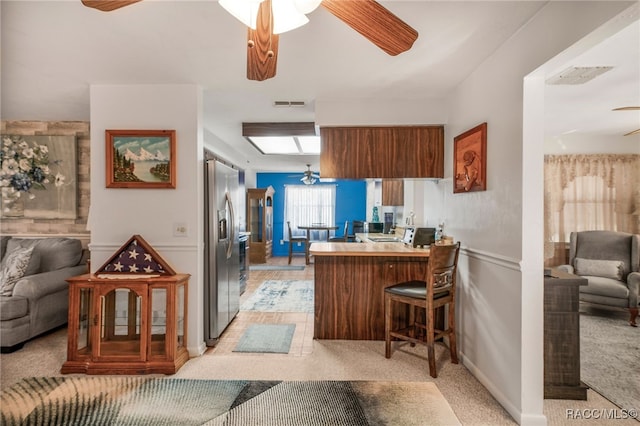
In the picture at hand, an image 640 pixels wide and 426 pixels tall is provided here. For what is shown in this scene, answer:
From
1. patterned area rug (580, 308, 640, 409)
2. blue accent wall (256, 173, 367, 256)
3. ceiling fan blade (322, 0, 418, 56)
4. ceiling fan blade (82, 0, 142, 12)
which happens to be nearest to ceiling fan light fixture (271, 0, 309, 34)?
ceiling fan blade (322, 0, 418, 56)

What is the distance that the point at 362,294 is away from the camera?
10.9 feet

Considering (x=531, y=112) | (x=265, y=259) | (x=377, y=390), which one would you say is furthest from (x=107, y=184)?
(x=265, y=259)

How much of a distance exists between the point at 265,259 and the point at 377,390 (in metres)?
5.77

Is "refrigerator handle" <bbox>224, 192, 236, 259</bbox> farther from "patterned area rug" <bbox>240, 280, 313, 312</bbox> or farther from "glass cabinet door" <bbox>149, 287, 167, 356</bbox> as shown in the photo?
"patterned area rug" <bbox>240, 280, 313, 312</bbox>

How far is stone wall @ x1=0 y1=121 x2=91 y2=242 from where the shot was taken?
13.1 ft

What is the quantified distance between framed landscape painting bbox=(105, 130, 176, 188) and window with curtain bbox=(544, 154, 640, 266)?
4.91 m

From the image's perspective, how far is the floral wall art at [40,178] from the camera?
13.0 ft

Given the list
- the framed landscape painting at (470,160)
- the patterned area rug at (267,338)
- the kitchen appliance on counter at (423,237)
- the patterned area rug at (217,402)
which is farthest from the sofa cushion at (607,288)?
the patterned area rug at (267,338)

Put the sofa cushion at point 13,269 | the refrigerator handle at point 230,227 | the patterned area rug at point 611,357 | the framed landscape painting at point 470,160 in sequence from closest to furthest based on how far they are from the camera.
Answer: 1. the patterned area rug at point 611,357
2. the framed landscape painting at point 470,160
3. the sofa cushion at point 13,269
4. the refrigerator handle at point 230,227

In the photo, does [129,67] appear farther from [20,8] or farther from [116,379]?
[116,379]

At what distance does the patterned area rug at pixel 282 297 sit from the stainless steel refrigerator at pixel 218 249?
0.73 meters

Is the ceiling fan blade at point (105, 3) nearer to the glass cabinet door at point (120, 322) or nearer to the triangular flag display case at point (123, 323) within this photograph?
the triangular flag display case at point (123, 323)

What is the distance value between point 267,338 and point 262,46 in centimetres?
273

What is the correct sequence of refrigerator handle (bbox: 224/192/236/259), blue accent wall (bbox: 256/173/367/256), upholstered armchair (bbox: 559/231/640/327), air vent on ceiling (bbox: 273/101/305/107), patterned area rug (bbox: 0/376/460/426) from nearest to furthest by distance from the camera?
patterned area rug (bbox: 0/376/460/426)
air vent on ceiling (bbox: 273/101/305/107)
refrigerator handle (bbox: 224/192/236/259)
upholstered armchair (bbox: 559/231/640/327)
blue accent wall (bbox: 256/173/367/256)
